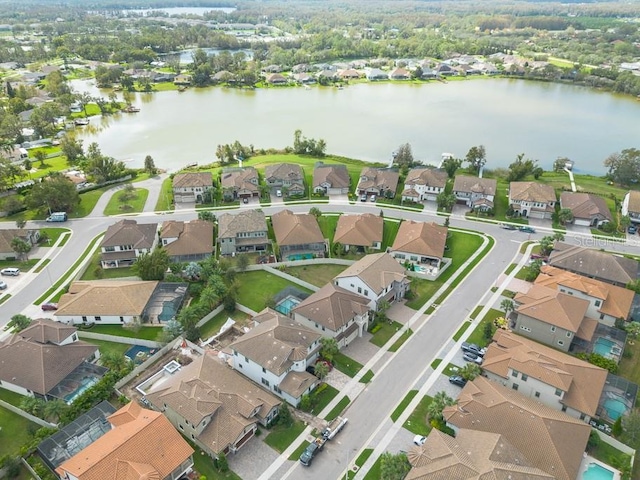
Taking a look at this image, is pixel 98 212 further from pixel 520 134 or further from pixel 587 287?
pixel 520 134

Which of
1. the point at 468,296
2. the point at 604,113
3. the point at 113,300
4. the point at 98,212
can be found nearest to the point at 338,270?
the point at 468,296

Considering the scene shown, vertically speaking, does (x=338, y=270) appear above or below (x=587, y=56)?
below

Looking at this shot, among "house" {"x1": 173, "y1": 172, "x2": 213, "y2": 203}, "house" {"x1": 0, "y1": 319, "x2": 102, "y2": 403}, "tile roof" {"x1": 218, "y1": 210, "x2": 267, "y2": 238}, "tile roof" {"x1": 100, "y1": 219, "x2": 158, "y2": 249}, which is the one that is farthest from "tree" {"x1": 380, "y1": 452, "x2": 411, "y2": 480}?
"house" {"x1": 173, "y1": 172, "x2": 213, "y2": 203}

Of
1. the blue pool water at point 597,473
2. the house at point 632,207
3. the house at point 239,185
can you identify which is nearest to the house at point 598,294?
the blue pool water at point 597,473

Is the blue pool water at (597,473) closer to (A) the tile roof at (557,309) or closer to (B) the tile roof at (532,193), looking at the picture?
(A) the tile roof at (557,309)

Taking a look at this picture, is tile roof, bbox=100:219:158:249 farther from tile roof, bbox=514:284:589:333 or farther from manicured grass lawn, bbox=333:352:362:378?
tile roof, bbox=514:284:589:333

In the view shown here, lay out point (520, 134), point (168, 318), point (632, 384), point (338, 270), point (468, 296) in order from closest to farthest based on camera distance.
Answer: point (632, 384) → point (168, 318) → point (468, 296) → point (338, 270) → point (520, 134)

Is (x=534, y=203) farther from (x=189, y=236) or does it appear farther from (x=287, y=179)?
(x=189, y=236)
